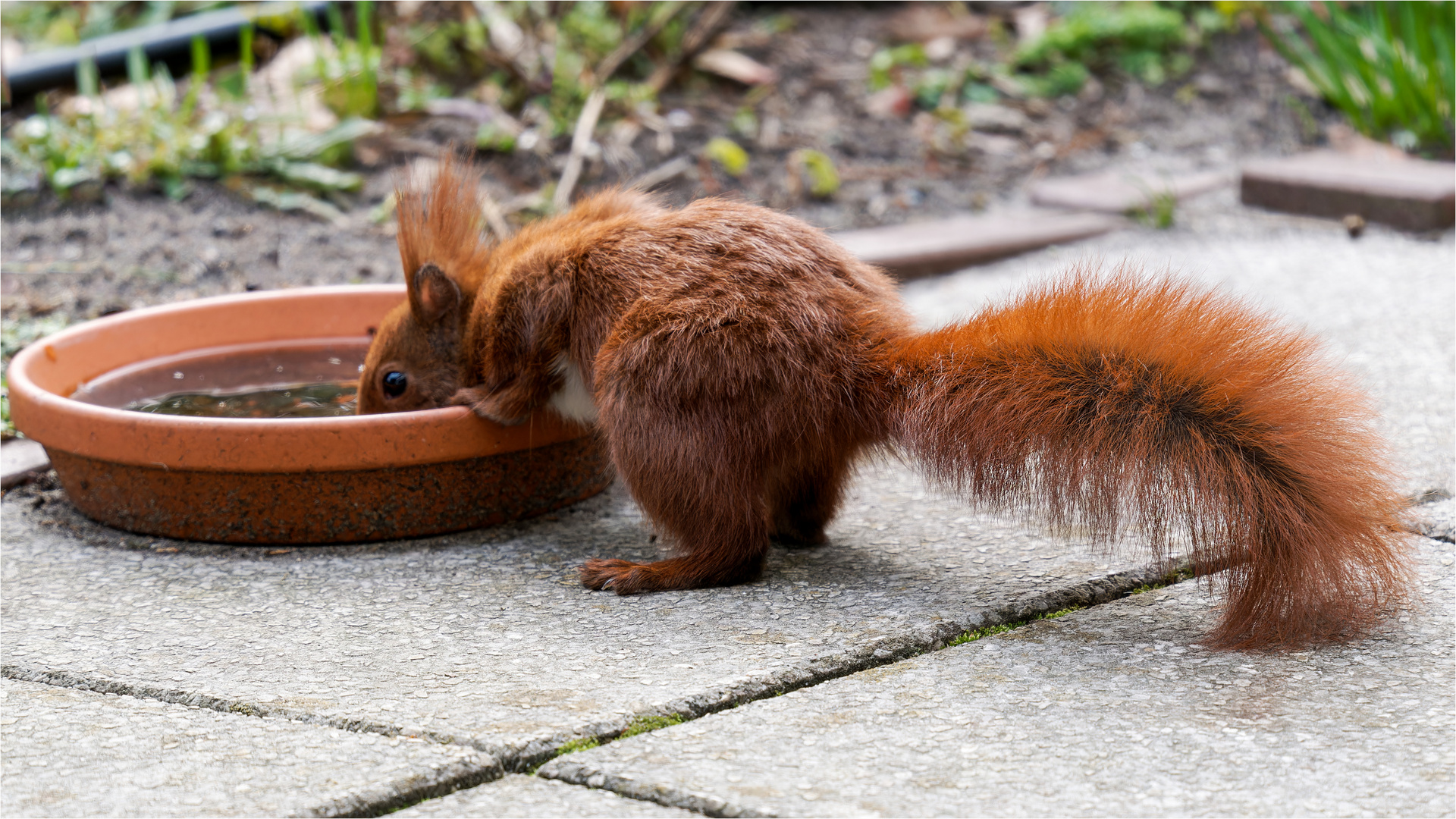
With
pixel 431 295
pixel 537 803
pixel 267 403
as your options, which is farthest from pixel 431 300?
pixel 537 803

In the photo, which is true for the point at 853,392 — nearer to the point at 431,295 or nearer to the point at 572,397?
the point at 572,397

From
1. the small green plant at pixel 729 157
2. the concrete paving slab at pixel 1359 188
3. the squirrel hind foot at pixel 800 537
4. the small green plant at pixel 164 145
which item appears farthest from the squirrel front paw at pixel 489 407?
the concrete paving slab at pixel 1359 188

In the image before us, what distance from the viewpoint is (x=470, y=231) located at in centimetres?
335

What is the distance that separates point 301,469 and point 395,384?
387 millimetres

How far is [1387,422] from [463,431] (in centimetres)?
225

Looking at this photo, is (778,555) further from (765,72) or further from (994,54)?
(994,54)

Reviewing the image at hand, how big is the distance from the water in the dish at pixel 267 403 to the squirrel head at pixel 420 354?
26cm

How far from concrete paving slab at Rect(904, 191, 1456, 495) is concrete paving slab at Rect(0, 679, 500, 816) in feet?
6.06

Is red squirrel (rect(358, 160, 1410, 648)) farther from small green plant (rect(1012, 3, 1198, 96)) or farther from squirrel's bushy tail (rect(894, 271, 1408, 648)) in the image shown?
small green plant (rect(1012, 3, 1198, 96))

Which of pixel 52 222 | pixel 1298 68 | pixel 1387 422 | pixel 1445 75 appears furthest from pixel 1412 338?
pixel 52 222

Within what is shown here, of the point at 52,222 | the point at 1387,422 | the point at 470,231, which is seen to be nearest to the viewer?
the point at 470,231

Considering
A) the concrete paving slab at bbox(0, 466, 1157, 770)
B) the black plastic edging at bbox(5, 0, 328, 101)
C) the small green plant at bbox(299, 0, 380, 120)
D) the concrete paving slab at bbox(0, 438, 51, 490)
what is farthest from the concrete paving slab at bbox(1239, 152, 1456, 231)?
the concrete paving slab at bbox(0, 438, 51, 490)

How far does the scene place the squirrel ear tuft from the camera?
125 inches

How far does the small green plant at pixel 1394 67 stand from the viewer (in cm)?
595
